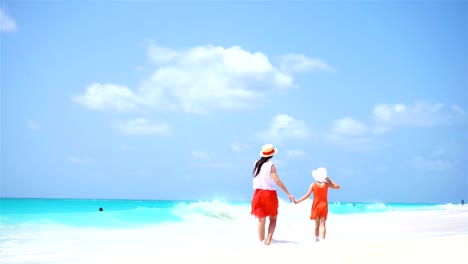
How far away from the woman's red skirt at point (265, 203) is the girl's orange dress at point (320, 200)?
4.82 feet

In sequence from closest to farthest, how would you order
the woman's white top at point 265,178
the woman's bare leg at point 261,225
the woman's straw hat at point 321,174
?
1. the woman's white top at point 265,178
2. the woman's bare leg at point 261,225
3. the woman's straw hat at point 321,174

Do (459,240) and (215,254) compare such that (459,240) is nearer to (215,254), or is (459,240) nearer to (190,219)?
(215,254)

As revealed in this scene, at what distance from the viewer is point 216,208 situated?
1068 inches

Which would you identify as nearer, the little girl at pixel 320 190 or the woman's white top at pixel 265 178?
the woman's white top at pixel 265 178

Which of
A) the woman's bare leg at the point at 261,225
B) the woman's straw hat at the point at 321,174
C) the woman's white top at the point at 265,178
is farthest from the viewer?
the woman's straw hat at the point at 321,174

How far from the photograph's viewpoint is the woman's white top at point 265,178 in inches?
335

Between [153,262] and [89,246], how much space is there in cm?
517

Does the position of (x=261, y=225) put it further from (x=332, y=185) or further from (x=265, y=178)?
(x=332, y=185)

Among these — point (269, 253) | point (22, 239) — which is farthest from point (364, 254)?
point (22, 239)

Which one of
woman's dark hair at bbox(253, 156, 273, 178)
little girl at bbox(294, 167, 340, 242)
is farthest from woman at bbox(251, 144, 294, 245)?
little girl at bbox(294, 167, 340, 242)

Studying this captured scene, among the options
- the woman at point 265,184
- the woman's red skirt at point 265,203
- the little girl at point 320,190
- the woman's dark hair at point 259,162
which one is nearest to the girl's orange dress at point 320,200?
the little girl at point 320,190

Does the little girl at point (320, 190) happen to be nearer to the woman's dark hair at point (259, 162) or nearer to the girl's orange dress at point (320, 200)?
the girl's orange dress at point (320, 200)

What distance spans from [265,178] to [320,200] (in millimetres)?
1822

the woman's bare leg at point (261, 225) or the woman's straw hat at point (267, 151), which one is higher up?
the woman's straw hat at point (267, 151)
